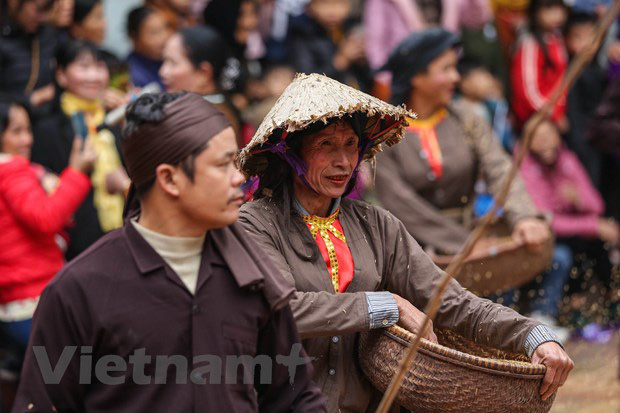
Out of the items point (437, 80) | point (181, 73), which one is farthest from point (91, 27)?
point (437, 80)

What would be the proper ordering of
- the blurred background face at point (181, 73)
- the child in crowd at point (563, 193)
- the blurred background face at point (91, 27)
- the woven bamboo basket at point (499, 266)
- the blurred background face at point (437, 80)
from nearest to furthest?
the woven bamboo basket at point (499, 266)
the blurred background face at point (437, 80)
the blurred background face at point (181, 73)
the blurred background face at point (91, 27)
the child in crowd at point (563, 193)

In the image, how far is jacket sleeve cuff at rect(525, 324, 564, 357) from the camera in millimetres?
3562

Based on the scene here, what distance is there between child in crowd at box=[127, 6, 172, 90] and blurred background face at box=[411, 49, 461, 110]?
2119mm

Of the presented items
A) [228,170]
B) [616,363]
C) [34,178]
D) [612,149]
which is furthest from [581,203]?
[228,170]

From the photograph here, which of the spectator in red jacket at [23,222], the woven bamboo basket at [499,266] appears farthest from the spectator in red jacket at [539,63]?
the spectator in red jacket at [23,222]

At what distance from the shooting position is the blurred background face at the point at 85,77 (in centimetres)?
677

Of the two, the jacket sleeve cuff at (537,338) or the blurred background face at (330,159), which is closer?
the jacket sleeve cuff at (537,338)

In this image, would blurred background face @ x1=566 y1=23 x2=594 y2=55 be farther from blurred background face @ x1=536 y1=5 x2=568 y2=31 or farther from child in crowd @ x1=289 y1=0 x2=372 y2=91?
child in crowd @ x1=289 y1=0 x2=372 y2=91

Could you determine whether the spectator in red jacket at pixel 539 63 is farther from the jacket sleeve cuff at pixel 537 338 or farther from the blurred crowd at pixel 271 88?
the jacket sleeve cuff at pixel 537 338

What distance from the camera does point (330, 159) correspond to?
Answer: 3.74 meters

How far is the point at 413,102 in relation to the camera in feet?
21.1

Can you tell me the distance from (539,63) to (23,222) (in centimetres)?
471

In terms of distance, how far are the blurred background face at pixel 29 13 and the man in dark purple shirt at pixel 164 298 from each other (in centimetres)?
441

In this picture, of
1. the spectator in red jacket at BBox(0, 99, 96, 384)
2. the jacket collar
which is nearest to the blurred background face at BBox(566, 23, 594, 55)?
the spectator in red jacket at BBox(0, 99, 96, 384)
